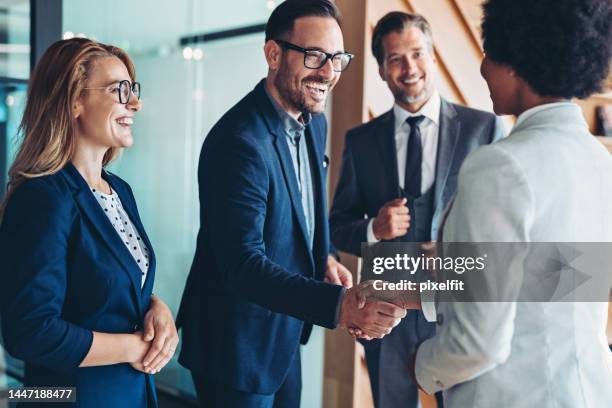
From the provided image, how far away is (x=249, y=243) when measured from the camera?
1.91 meters

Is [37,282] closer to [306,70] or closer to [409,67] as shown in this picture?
[306,70]

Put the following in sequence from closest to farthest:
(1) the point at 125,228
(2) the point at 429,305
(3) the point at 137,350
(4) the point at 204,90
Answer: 1. (2) the point at 429,305
2. (3) the point at 137,350
3. (1) the point at 125,228
4. (4) the point at 204,90

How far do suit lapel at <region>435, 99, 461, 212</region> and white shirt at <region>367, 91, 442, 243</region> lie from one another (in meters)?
0.03

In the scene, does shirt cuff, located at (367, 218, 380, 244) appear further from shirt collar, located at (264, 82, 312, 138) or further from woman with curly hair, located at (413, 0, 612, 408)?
woman with curly hair, located at (413, 0, 612, 408)

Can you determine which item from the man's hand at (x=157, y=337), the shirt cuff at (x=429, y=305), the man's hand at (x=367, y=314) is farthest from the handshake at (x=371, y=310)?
the man's hand at (x=157, y=337)

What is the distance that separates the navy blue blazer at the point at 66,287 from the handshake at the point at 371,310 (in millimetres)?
538

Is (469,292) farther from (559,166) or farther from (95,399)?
(95,399)

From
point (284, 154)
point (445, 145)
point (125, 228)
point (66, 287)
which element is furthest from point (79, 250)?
point (445, 145)

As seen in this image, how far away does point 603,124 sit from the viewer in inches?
168

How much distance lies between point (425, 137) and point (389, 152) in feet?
0.53

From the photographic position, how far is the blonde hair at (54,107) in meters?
1.55

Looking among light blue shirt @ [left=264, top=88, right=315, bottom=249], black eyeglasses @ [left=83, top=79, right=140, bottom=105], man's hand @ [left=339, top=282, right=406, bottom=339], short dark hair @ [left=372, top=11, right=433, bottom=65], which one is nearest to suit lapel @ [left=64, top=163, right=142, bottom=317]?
black eyeglasses @ [left=83, top=79, right=140, bottom=105]

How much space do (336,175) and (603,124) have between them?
76.1 inches

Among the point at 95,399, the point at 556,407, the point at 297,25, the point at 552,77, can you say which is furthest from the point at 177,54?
the point at 556,407
